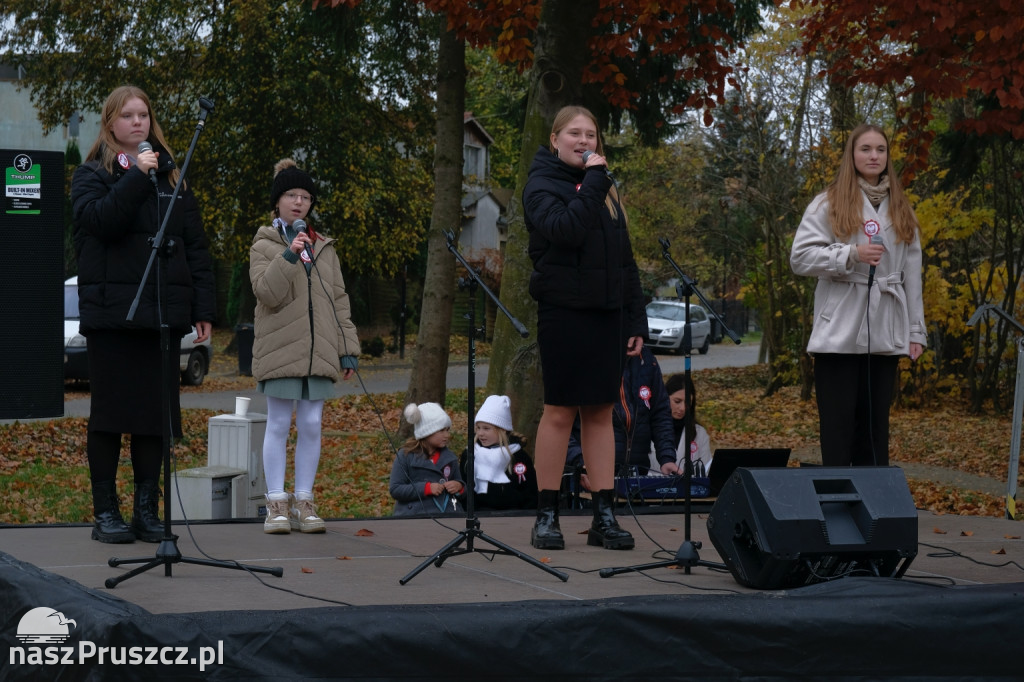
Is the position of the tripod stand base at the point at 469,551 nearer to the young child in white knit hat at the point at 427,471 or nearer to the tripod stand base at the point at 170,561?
the tripod stand base at the point at 170,561

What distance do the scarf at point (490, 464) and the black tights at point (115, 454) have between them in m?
2.17

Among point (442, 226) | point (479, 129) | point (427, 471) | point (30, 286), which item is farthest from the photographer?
point (479, 129)

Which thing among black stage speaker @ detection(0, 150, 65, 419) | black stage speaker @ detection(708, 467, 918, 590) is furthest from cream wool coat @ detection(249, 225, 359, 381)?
black stage speaker @ detection(0, 150, 65, 419)

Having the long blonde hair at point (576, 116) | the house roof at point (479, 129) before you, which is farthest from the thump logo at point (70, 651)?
the house roof at point (479, 129)

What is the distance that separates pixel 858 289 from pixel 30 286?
5.66 m

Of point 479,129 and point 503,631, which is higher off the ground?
point 479,129

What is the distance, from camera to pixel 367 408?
17516 millimetres

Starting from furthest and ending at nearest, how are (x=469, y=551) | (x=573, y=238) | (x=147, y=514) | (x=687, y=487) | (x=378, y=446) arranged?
(x=378, y=446) < (x=147, y=514) < (x=573, y=238) < (x=469, y=551) < (x=687, y=487)

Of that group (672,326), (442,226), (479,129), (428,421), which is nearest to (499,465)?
(428,421)

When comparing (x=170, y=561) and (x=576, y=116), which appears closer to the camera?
(x=170, y=561)

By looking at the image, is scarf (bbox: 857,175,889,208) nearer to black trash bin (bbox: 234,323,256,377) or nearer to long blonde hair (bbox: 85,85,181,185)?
long blonde hair (bbox: 85,85,181,185)

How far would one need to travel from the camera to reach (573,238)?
5.07m

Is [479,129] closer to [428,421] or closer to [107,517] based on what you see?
[428,421]

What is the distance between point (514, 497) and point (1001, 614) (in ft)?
12.0
